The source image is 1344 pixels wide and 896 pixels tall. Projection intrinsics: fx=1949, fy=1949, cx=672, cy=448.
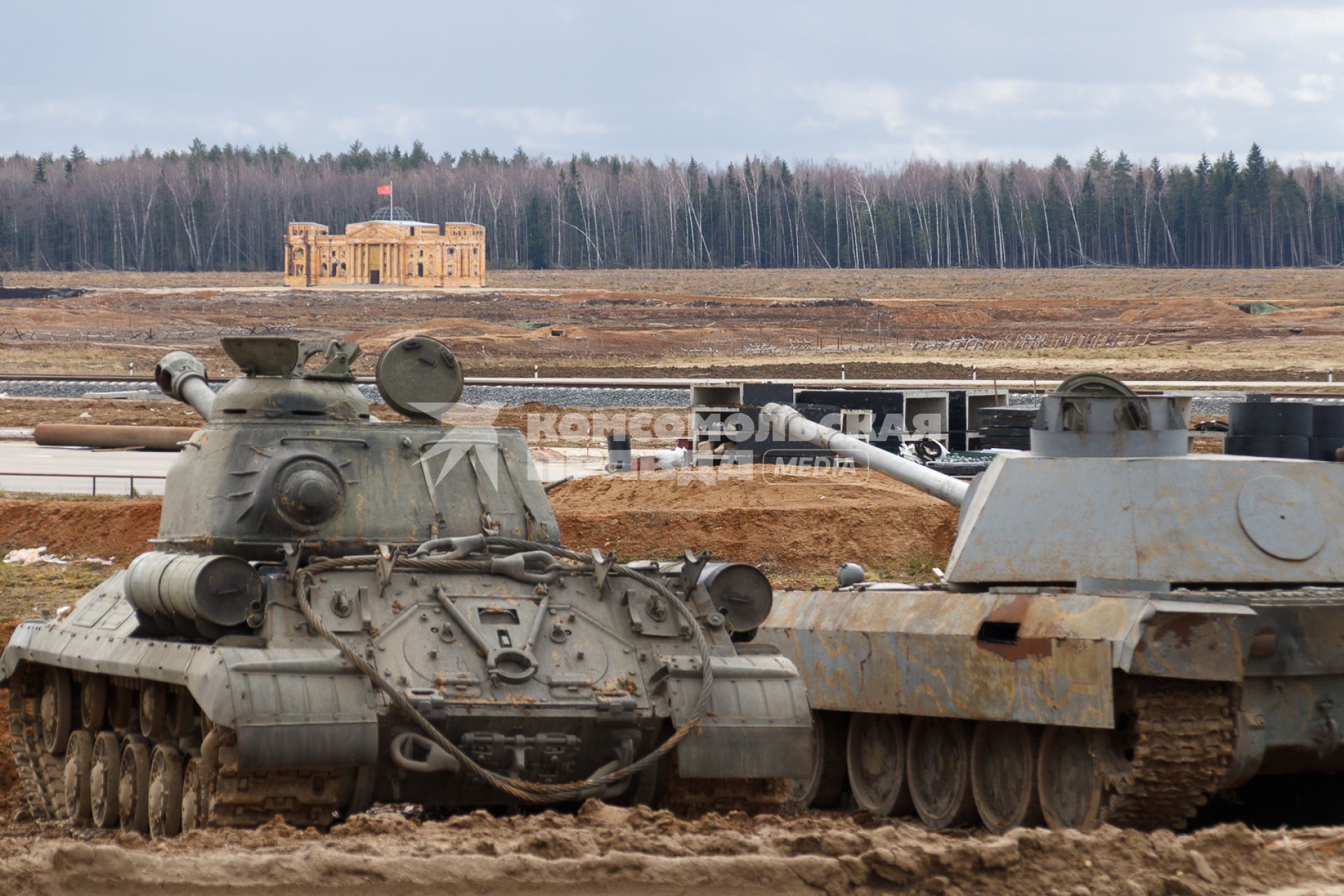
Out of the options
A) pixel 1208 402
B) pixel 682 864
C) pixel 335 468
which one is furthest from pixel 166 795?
pixel 1208 402

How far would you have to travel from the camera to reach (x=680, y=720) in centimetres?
1005

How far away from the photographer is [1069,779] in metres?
11.0

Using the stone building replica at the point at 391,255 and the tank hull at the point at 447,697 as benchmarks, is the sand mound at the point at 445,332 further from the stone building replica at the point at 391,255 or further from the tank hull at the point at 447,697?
the tank hull at the point at 447,697

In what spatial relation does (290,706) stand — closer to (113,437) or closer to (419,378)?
(419,378)

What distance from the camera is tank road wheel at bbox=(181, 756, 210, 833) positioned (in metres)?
9.53

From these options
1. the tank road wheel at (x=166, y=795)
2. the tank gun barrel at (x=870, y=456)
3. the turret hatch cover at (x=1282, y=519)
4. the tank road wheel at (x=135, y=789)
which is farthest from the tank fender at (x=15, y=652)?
the turret hatch cover at (x=1282, y=519)

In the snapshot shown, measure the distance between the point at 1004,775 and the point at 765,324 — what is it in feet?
205

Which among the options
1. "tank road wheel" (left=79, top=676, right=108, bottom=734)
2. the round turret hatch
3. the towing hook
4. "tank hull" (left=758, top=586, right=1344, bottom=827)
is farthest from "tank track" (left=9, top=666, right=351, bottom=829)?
"tank hull" (left=758, top=586, right=1344, bottom=827)

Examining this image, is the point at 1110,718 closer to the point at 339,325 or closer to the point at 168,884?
the point at 168,884

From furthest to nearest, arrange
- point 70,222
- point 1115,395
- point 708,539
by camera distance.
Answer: point 70,222
point 708,539
point 1115,395

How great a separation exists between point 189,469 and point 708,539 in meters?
13.6

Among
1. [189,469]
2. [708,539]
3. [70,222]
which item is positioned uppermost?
[70,222]

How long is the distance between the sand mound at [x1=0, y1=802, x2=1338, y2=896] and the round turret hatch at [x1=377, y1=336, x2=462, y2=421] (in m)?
Result: 4.25

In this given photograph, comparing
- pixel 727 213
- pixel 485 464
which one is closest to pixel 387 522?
pixel 485 464
